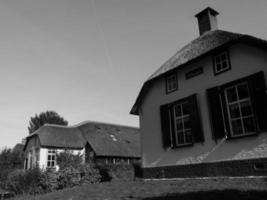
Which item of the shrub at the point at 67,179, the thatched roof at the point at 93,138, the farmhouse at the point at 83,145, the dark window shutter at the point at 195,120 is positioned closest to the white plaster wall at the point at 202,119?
the dark window shutter at the point at 195,120

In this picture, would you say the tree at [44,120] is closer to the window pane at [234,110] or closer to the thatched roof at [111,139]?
the thatched roof at [111,139]

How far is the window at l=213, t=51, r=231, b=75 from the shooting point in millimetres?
11961

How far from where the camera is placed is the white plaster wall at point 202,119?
10.6 m

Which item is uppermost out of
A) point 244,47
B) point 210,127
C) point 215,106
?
point 244,47

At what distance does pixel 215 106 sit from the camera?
11.8 meters

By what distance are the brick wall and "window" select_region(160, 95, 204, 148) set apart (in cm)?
122

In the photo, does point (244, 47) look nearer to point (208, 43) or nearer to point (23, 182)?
point (208, 43)

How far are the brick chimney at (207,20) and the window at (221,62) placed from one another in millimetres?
5072

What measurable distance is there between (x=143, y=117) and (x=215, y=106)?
→ 18.0ft

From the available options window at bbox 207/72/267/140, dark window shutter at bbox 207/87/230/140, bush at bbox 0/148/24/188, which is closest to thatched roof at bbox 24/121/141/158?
bush at bbox 0/148/24/188

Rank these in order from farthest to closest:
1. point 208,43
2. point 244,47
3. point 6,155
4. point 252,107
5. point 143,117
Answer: point 6,155
point 143,117
point 208,43
point 244,47
point 252,107

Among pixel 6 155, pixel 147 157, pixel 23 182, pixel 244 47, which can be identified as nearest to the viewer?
pixel 244 47

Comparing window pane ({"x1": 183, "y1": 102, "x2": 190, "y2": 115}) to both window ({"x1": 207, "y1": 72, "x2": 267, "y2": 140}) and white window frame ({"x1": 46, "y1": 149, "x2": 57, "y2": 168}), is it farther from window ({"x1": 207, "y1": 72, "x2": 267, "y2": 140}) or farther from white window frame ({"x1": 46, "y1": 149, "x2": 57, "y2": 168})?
white window frame ({"x1": 46, "y1": 149, "x2": 57, "y2": 168})

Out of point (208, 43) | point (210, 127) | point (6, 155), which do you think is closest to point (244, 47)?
point (208, 43)
